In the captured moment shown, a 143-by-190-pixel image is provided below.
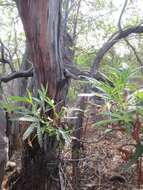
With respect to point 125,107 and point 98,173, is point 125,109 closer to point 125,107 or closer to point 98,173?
point 125,107

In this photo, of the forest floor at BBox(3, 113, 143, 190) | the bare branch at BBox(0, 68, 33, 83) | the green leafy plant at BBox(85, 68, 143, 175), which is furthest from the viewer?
the bare branch at BBox(0, 68, 33, 83)

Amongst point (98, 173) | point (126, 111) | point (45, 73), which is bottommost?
point (98, 173)

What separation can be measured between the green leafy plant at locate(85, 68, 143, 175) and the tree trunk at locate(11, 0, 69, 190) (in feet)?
4.67

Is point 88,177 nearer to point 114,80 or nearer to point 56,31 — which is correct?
point 56,31

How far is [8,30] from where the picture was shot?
29.2 ft

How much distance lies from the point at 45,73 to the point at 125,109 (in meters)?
1.69

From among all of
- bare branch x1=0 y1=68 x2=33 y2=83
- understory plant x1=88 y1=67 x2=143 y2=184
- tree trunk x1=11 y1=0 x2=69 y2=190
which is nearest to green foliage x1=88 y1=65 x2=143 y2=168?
understory plant x1=88 y1=67 x2=143 y2=184

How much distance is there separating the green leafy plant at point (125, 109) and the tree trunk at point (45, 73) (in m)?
1.42

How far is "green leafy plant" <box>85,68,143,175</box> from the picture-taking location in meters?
1.01

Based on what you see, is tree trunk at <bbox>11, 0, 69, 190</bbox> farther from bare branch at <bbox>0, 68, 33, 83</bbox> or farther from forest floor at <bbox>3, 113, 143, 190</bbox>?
bare branch at <bbox>0, 68, 33, 83</bbox>

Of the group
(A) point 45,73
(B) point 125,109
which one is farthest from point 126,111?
(A) point 45,73

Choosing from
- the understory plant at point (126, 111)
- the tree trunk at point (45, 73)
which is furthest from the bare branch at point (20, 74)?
the understory plant at point (126, 111)

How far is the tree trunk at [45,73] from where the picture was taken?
257 centimetres

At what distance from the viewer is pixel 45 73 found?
273 centimetres
